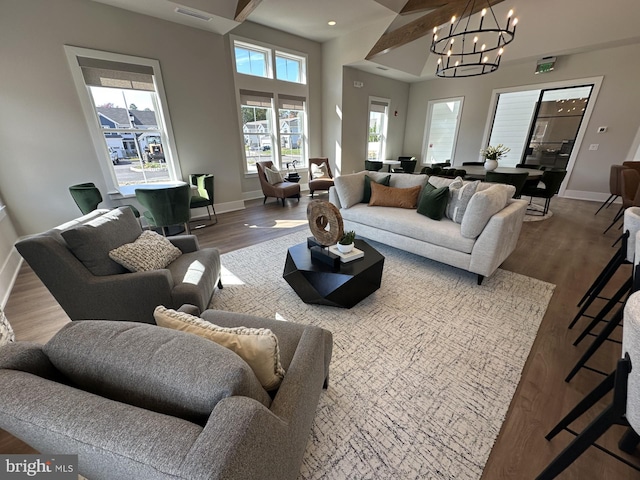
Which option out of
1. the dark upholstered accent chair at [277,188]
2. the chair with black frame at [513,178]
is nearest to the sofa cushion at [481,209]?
the chair with black frame at [513,178]

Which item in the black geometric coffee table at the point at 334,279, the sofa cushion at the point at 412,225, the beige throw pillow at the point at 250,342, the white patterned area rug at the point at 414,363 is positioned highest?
the beige throw pillow at the point at 250,342

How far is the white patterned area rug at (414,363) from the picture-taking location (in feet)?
3.98

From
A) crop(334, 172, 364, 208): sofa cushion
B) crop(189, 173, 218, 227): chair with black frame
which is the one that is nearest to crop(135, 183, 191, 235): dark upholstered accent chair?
crop(189, 173, 218, 227): chair with black frame

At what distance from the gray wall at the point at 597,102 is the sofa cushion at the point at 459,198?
4.84 metres

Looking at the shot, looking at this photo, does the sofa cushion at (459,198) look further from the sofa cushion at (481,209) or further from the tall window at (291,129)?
the tall window at (291,129)

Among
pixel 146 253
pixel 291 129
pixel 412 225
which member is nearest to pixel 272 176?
pixel 291 129

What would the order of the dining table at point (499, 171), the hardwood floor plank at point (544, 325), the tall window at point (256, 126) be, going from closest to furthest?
the hardwood floor plank at point (544, 325) < the dining table at point (499, 171) < the tall window at point (256, 126)

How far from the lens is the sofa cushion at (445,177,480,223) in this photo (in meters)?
2.71

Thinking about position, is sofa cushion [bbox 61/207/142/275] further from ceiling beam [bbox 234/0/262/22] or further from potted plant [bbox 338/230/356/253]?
ceiling beam [bbox 234/0/262/22]

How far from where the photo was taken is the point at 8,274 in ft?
8.79

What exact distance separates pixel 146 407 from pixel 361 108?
7301 millimetres

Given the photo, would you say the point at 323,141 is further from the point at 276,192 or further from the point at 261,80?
the point at 276,192

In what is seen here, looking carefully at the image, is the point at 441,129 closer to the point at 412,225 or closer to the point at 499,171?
the point at 499,171

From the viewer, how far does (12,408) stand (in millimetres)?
611
